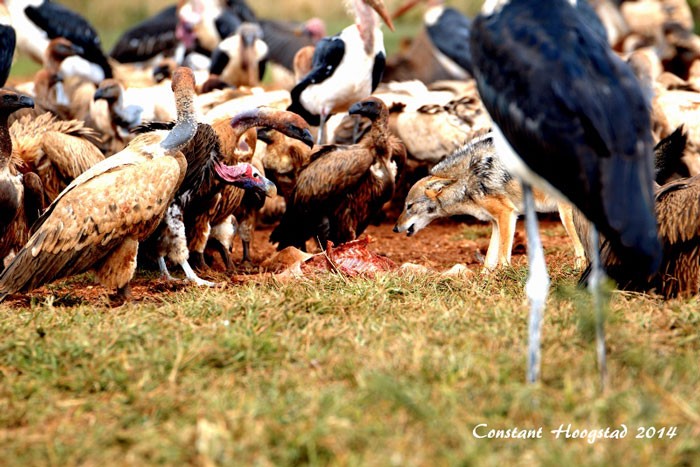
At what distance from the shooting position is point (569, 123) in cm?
358

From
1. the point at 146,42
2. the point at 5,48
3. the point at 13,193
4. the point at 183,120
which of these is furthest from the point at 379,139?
the point at 146,42

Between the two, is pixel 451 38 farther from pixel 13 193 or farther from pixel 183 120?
pixel 13 193

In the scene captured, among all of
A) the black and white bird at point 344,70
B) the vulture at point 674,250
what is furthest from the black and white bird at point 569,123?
the black and white bird at point 344,70

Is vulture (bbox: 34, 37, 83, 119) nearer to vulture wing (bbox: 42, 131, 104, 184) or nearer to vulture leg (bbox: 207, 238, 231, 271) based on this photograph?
vulture wing (bbox: 42, 131, 104, 184)

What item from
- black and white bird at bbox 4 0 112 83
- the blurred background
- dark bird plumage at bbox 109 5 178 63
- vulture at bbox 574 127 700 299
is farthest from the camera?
the blurred background

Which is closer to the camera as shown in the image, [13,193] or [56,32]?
[13,193]

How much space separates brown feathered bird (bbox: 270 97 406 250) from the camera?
7.33 metres

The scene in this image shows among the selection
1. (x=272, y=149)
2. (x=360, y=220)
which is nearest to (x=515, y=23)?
(x=360, y=220)

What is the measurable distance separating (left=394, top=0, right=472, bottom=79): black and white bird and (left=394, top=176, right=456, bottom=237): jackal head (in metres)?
6.49

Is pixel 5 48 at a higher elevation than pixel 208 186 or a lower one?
higher

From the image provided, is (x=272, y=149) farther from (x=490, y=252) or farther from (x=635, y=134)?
(x=635, y=134)

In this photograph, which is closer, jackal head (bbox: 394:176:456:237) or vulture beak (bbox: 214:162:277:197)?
vulture beak (bbox: 214:162:277:197)

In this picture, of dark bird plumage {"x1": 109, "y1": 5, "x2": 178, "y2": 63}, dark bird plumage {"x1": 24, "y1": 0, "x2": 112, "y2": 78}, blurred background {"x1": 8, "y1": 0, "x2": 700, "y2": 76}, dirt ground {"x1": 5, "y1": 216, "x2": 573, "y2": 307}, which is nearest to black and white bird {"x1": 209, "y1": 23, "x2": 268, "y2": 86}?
dark bird plumage {"x1": 24, "y1": 0, "x2": 112, "y2": 78}

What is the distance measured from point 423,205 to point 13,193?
109 inches
